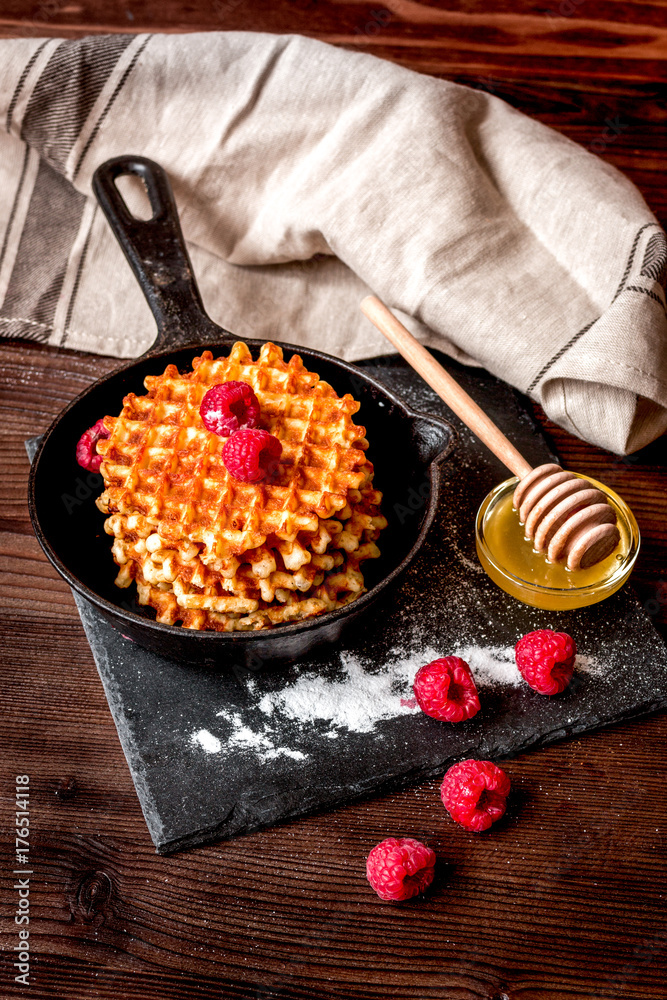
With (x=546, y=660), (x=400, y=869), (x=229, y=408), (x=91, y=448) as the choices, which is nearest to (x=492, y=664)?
(x=546, y=660)

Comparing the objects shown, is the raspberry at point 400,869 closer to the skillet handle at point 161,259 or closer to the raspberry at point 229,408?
the raspberry at point 229,408

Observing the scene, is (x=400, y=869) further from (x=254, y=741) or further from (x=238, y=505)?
(x=238, y=505)

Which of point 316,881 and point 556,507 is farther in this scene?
point 556,507

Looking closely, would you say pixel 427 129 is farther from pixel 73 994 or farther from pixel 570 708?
pixel 73 994

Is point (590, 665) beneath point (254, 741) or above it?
above

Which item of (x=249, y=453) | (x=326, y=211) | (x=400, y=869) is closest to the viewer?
(x=400, y=869)

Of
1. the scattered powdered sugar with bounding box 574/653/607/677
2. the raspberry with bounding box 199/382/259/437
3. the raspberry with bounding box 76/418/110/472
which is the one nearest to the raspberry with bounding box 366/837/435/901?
the scattered powdered sugar with bounding box 574/653/607/677

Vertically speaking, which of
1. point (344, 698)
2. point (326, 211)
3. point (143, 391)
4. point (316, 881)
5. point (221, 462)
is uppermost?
point (326, 211)
